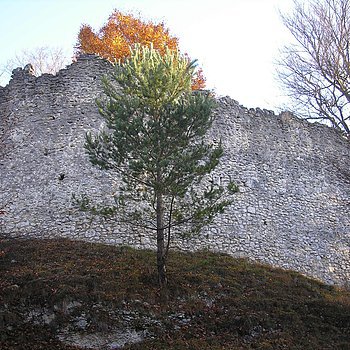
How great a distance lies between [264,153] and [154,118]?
6.51 metres

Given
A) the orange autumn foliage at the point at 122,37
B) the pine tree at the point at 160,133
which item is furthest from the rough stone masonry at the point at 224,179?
the orange autumn foliage at the point at 122,37

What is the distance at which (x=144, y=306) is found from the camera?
1009 cm

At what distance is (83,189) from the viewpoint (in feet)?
46.2

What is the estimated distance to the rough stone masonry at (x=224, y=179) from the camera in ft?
45.4

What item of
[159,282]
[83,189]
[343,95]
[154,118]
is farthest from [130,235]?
[343,95]

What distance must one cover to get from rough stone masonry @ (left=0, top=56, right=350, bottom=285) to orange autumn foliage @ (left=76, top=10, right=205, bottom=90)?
24.7ft

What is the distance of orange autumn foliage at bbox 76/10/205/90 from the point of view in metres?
23.5

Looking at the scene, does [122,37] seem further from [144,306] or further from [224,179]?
[144,306]

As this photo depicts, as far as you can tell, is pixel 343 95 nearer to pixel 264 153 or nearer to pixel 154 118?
pixel 264 153

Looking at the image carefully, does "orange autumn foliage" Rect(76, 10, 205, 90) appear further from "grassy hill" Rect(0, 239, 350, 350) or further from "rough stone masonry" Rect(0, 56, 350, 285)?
"grassy hill" Rect(0, 239, 350, 350)

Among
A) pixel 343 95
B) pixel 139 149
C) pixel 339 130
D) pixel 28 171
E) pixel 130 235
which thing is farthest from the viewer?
pixel 339 130

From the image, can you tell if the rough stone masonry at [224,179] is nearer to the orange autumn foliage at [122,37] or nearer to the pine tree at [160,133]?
the pine tree at [160,133]

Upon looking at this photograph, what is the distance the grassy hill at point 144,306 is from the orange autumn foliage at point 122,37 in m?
13.2

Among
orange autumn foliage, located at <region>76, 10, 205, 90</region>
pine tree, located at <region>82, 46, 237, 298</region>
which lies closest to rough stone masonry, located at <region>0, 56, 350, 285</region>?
pine tree, located at <region>82, 46, 237, 298</region>
